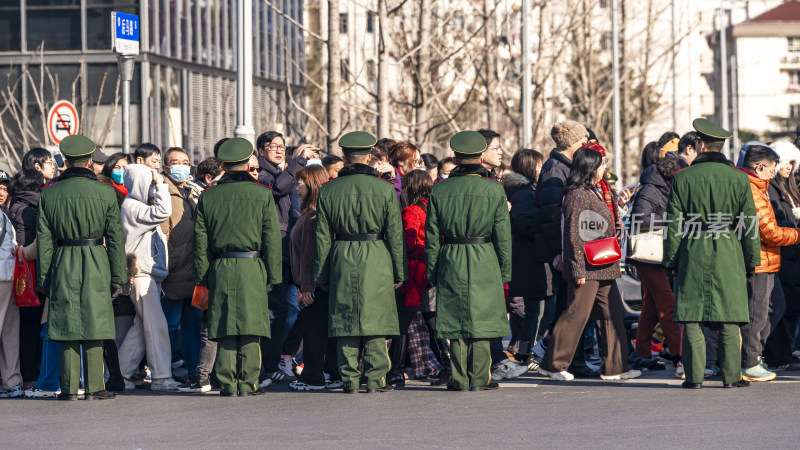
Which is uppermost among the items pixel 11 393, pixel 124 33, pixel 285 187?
pixel 124 33

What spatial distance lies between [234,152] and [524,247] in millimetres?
2766

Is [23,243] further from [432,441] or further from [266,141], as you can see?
[432,441]

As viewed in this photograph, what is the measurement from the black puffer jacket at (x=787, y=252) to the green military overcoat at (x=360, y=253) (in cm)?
313

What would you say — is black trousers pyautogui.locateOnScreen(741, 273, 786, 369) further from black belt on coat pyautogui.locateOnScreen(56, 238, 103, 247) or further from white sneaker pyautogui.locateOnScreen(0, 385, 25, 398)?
white sneaker pyautogui.locateOnScreen(0, 385, 25, 398)

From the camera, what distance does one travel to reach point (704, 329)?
1049 centimetres

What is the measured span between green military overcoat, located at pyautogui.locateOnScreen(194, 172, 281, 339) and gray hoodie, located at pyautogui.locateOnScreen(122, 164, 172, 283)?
46cm

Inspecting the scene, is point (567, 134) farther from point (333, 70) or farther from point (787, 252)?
point (333, 70)

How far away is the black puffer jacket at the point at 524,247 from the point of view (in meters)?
11.1

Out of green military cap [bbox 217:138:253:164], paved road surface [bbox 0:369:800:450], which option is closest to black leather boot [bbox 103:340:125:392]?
paved road surface [bbox 0:369:800:450]

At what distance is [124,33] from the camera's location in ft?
52.5

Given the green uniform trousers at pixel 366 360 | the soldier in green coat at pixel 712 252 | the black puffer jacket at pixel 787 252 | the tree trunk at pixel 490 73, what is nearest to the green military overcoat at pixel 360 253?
the green uniform trousers at pixel 366 360

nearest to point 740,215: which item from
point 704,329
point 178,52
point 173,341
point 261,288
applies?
point 704,329

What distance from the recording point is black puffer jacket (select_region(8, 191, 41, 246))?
33.8 feet

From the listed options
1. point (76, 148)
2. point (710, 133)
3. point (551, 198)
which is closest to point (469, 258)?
point (551, 198)
